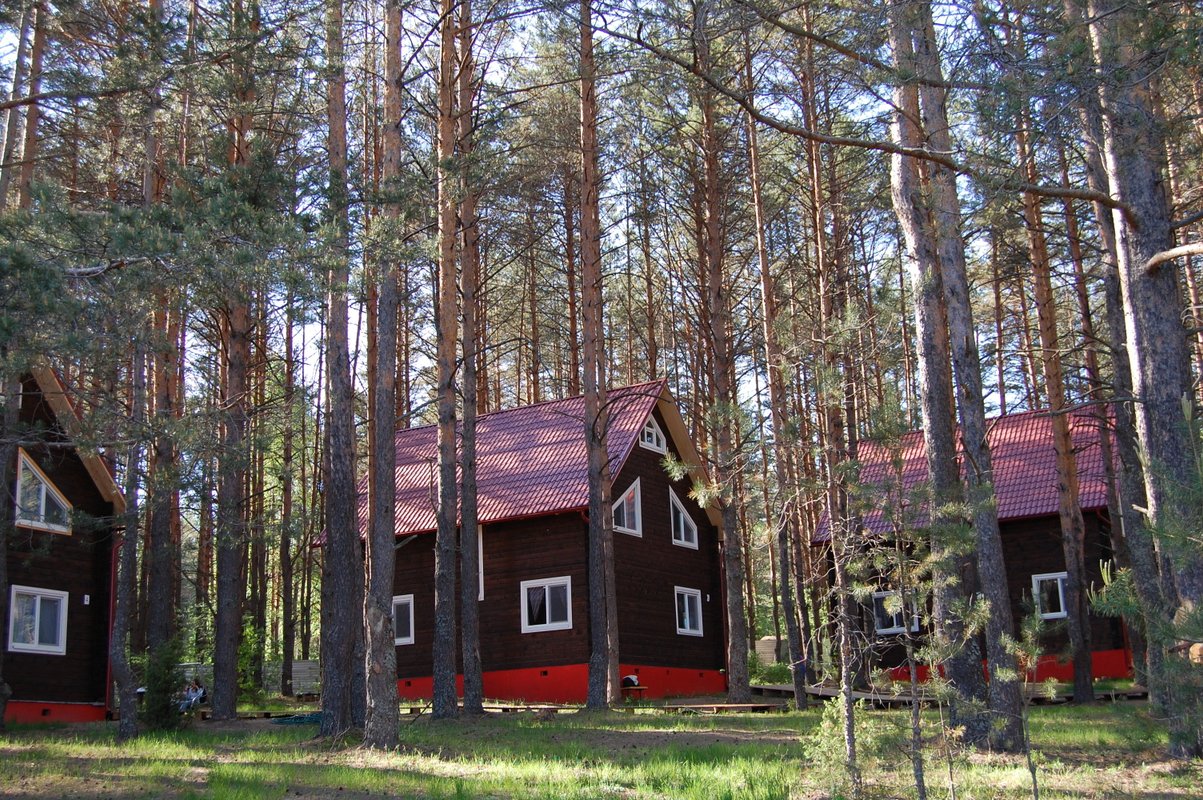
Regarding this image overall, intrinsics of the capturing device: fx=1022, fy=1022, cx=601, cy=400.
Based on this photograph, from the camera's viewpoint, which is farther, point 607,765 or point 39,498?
point 39,498

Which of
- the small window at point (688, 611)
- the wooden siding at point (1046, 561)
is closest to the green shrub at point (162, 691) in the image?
the small window at point (688, 611)

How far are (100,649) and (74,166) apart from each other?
32.7 ft

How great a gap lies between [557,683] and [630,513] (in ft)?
14.9

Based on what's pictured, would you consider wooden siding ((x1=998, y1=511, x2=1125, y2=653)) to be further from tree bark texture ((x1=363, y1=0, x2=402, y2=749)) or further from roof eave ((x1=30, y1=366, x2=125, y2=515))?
roof eave ((x1=30, y1=366, x2=125, y2=515))

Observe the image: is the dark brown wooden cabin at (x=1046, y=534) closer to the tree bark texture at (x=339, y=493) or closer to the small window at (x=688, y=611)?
the small window at (x=688, y=611)

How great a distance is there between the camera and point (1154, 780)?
9641mm

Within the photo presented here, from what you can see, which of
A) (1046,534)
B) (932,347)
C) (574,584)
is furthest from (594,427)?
(1046,534)

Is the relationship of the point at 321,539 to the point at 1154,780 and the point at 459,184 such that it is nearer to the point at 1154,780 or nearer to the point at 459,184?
the point at 459,184

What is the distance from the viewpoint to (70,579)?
21078 millimetres

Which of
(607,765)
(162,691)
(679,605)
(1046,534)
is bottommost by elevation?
(607,765)

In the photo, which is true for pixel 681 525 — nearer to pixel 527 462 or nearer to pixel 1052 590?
pixel 527 462

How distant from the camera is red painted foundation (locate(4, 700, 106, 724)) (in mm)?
19156

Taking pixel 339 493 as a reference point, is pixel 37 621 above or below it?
below

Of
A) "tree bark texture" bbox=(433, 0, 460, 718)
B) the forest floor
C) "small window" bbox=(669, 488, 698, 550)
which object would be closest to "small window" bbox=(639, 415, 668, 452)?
"small window" bbox=(669, 488, 698, 550)
